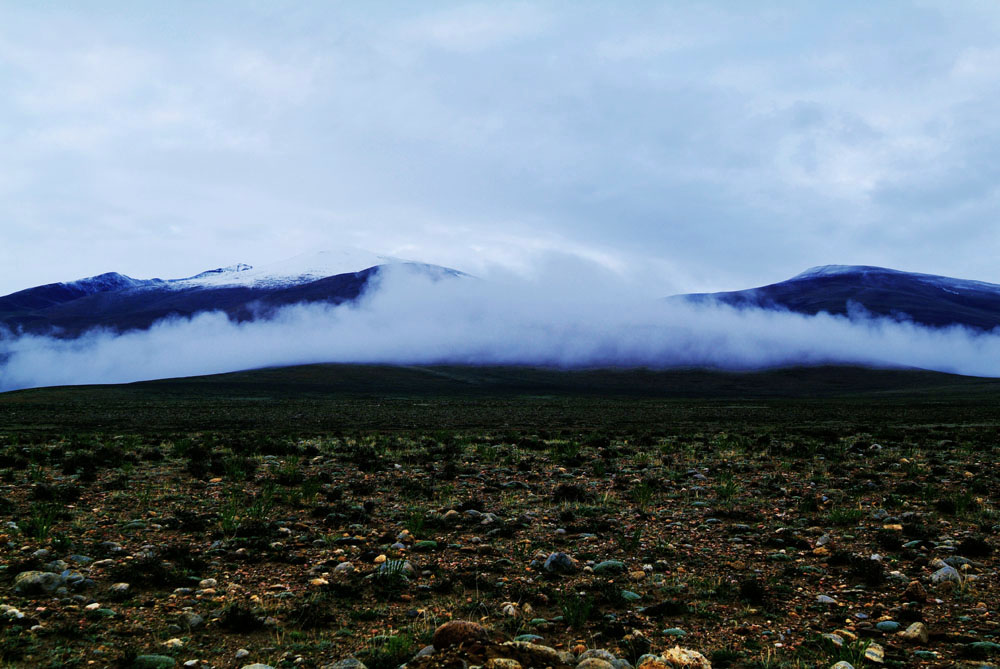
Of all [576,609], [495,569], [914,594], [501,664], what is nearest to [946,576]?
[914,594]

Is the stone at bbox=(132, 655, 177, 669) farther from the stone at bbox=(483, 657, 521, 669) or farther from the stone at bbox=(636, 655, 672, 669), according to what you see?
the stone at bbox=(636, 655, 672, 669)

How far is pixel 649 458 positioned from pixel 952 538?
39.9 ft

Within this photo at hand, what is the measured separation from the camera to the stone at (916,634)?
20.1ft

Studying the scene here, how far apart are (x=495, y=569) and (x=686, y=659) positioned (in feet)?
12.6

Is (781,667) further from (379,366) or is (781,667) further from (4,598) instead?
(379,366)

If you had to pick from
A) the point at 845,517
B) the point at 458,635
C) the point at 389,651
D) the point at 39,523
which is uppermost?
the point at 458,635

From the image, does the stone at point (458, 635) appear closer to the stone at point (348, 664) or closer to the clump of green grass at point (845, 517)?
the stone at point (348, 664)

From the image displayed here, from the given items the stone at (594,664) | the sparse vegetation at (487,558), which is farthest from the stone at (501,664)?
the sparse vegetation at (487,558)

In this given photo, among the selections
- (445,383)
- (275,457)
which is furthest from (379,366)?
(275,457)

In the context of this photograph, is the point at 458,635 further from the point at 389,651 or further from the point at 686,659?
the point at 686,659

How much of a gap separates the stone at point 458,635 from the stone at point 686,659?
181 centimetres

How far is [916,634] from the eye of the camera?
6.17 m

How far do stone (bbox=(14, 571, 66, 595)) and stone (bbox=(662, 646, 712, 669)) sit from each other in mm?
7697

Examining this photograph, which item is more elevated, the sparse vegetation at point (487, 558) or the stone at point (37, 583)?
the stone at point (37, 583)
